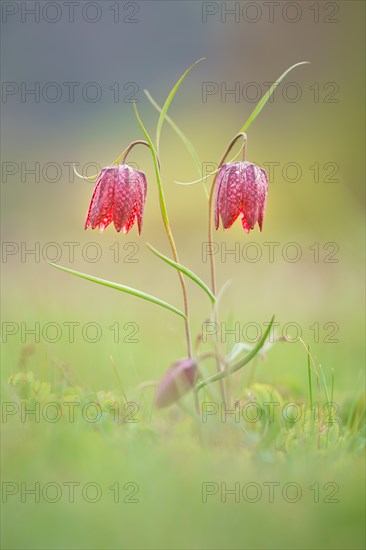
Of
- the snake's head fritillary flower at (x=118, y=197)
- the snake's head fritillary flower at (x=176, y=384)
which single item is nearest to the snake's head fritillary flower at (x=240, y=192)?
the snake's head fritillary flower at (x=118, y=197)

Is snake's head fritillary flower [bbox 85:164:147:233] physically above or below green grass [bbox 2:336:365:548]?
above

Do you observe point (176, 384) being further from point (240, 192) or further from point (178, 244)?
point (178, 244)

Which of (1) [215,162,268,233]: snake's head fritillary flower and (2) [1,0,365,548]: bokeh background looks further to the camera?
(1) [215,162,268,233]: snake's head fritillary flower

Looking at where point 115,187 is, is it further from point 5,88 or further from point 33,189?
point 5,88

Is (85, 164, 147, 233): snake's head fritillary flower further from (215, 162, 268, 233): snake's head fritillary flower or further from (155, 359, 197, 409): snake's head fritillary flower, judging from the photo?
(155, 359, 197, 409): snake's head fritillary flower

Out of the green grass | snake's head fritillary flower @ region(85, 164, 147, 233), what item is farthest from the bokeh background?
snake's head fritillary flower @ region(85, 164, 147, 233)

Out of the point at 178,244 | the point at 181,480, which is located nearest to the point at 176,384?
the point at 181,480
